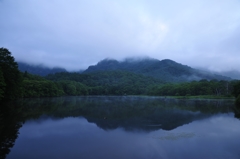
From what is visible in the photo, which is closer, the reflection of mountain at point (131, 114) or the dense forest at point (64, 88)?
the reflection of mountain at point (131, 114)

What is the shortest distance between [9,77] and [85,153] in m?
43.7

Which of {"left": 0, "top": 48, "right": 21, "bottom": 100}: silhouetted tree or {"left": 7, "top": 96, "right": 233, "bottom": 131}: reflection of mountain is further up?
{"left": 0, "top": 48, "right": 21, "bottom": 100}: silhouetted tree

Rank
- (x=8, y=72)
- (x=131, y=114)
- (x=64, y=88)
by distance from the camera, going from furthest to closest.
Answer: (x=64, y=88)
(x=8, y=72)
(x=131, y=114)

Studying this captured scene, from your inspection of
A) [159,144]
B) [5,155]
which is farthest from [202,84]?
[5,155]

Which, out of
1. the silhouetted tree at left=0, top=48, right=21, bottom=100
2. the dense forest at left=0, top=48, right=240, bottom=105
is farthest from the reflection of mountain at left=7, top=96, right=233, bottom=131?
the dense forest at left=0, top=48, right=240, bottom=105

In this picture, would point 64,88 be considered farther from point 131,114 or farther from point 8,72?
point 131,114

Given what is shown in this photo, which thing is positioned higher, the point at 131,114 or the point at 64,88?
the point at 64,88

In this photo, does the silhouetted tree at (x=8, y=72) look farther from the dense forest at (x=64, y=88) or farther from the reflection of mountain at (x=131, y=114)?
the reflection of mountain at (x=131, y=114)

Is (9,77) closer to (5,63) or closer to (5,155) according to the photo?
(5,63)

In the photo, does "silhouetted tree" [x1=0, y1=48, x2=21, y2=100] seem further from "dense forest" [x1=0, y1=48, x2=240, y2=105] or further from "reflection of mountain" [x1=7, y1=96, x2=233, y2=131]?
"reflection of mountain" [x1=7, y1=96, x2=233, y2=131]

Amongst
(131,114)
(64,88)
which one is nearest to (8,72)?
(131,114)

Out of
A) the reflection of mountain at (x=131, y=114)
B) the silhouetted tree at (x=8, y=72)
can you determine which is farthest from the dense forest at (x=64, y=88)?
the reflection of mountain at (x=131, y=114)

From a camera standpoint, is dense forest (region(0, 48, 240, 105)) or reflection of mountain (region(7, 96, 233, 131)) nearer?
reflection of mountain (region(7, 96, 233, 131))

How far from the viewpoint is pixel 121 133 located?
20.9 meters
